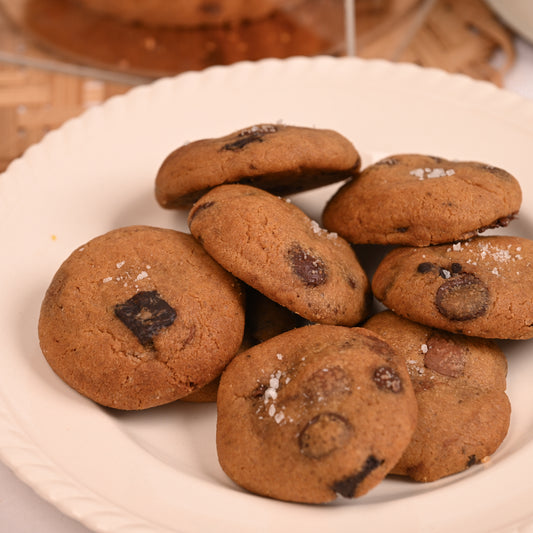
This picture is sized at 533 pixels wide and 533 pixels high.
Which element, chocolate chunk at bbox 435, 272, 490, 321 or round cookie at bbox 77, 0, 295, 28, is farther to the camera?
round cookie at bbox 77, 0, 295, 28

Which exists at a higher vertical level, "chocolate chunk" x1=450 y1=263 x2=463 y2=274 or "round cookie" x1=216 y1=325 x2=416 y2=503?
"chocolate chunk" x1=450 y1=263 x2=463 y2=274

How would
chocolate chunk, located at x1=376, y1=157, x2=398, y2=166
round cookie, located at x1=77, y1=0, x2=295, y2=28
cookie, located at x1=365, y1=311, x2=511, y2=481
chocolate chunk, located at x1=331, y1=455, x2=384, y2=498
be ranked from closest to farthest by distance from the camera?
chocolate chunk, located at x1=331, y1=455, x2=384, y2=498 → cookie, located at x1=365, y1=311, x2=511, y2=481 → chocolate chunk, located at x1=376, y1=157, x2=398, y2=166 → round cookie, located at x1=77, y1=0, x2=295, y2=28

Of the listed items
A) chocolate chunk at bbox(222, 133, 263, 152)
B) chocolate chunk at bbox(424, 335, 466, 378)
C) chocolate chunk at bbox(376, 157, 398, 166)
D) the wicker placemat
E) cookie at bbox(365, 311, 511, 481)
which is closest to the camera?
cookie at bbox(365, 311, 511, 481)

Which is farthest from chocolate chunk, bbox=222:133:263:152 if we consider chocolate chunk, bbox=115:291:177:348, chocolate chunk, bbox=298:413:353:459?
chocolate chunk, bbox=298:413:353:459

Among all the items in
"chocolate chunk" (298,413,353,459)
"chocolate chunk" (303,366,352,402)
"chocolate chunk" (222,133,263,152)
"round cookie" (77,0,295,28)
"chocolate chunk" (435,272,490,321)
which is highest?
"round cookie" (77,0,295,28)

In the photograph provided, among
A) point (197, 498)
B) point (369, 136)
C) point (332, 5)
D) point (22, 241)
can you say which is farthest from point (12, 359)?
point (332, 5)

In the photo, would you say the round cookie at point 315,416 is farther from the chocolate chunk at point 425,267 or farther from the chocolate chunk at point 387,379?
the chocolate chunk at point 425,267

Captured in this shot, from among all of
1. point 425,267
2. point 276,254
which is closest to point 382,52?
point 425,267

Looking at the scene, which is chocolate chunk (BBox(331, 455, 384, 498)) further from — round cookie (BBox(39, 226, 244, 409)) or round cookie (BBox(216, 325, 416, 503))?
round cookie (BBox(39, 226, 244, 409))
